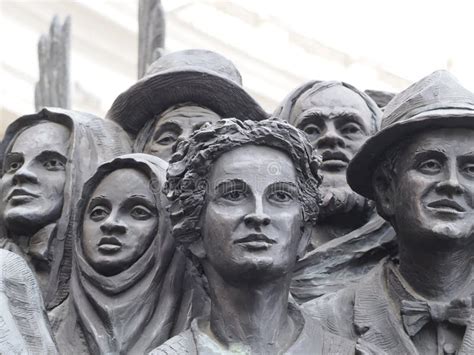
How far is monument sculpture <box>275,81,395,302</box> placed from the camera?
1116 cm

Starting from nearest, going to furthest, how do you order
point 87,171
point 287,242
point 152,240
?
point 287,242 → point 152,240 → point 87,171

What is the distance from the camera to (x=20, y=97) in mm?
21156

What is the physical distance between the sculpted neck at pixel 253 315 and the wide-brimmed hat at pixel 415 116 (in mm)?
919

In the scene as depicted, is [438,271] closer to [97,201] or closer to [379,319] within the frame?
[379,319]

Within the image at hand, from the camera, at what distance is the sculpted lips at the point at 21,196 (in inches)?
444

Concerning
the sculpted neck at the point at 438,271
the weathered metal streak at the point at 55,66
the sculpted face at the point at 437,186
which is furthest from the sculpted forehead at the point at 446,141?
the weathered metal streak at the point at 55,66

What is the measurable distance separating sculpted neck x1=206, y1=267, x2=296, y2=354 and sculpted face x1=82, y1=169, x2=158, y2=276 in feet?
2.43

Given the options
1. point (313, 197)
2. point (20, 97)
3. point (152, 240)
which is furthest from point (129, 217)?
point (20, 97)

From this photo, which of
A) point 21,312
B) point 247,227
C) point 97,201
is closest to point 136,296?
point 97,201

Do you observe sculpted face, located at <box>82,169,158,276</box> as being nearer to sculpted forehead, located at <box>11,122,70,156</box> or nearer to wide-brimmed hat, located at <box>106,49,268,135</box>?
sculpted forehead, located at <box>11,122,70,156</box>

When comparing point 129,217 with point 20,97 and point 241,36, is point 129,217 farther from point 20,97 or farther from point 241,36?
point 241,36

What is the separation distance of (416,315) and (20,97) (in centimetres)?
1130

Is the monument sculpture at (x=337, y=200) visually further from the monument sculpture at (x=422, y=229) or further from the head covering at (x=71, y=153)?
the head covering at (x=71, y=153)

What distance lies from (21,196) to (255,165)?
68.0 inches
